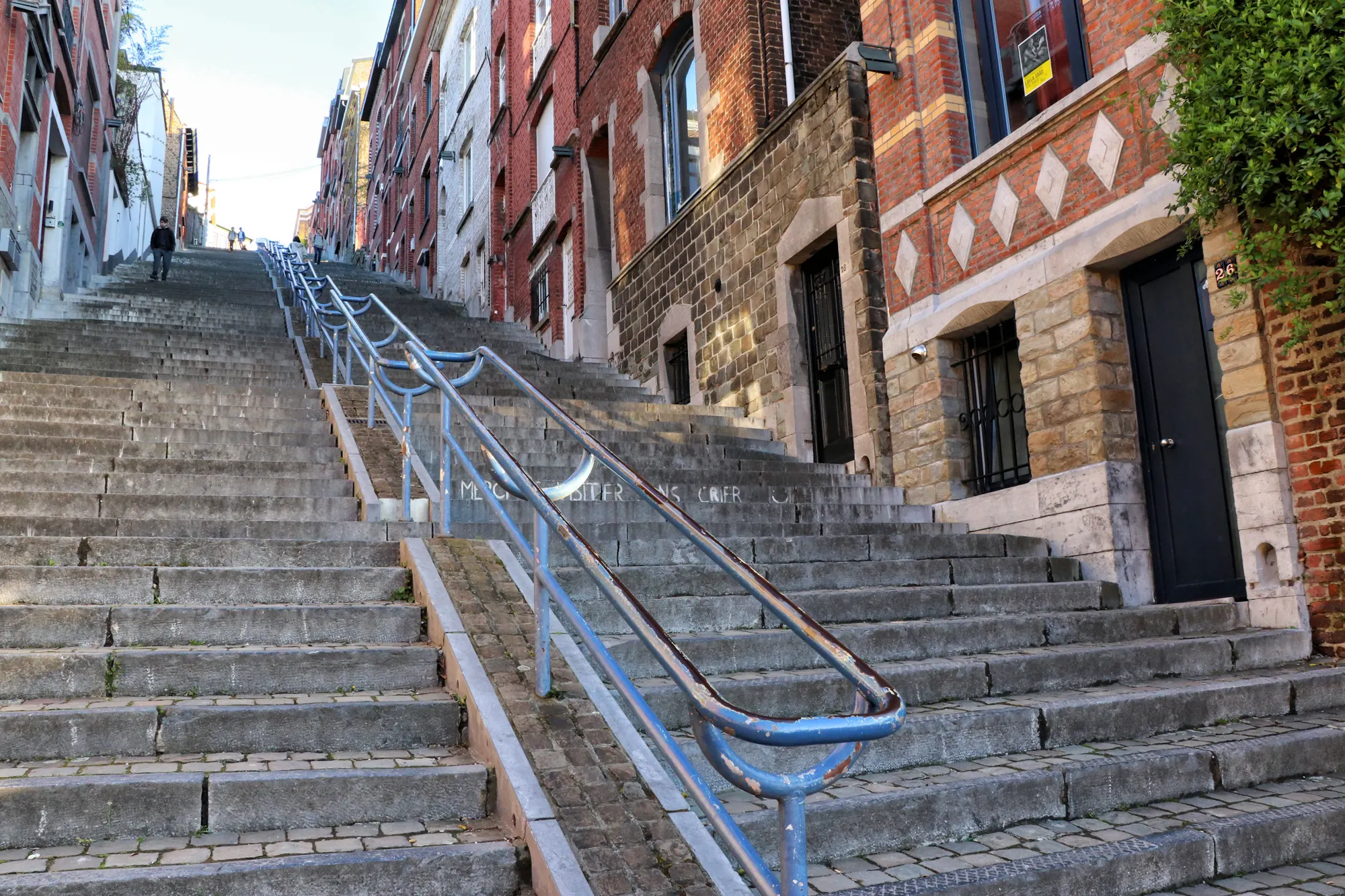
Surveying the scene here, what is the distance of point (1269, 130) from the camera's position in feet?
16.4

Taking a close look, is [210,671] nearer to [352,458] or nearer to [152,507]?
[152,507]

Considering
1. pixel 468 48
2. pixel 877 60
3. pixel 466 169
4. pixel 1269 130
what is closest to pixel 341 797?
pixel 1269 130

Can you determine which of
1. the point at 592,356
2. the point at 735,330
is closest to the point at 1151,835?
the point at 735,330

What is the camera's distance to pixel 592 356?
17078 mm

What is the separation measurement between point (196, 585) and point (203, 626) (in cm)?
40

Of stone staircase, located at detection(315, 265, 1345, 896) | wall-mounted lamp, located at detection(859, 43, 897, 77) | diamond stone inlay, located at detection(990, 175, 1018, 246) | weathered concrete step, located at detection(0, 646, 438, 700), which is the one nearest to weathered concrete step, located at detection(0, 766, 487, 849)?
weathered concrete step, located at detection(0, 646, 438, 700)

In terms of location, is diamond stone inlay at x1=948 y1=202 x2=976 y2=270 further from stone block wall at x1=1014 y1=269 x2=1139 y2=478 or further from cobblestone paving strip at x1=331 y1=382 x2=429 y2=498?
cobblestone paving strip at x1=331 y1=382 x2=429 y2=498

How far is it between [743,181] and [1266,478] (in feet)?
23.3

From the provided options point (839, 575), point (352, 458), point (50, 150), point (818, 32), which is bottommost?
point (839, 575)

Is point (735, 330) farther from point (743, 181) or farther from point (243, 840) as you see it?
point (243, 840)

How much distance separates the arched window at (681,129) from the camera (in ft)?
46.4

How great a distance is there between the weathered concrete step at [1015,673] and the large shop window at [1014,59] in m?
4.18

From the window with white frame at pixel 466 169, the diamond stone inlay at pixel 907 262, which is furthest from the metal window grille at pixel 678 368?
the window with white frame at pixel 466 169

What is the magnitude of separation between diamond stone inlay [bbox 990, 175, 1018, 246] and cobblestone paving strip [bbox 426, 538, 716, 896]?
16.3 feet
